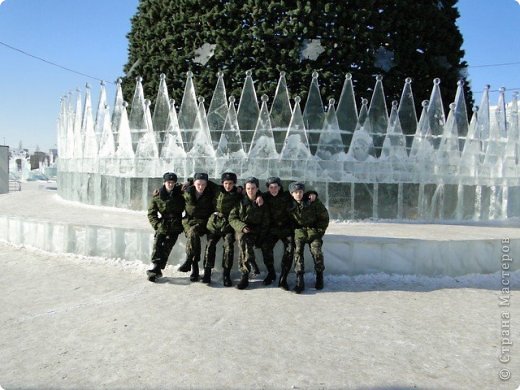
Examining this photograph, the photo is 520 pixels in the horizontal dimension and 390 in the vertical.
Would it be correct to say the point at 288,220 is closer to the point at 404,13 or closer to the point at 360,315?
the point at 360,315

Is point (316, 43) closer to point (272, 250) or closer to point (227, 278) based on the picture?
point (272, 250)

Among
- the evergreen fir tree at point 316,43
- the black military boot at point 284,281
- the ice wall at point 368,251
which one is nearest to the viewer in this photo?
the black military boot at point 284,281

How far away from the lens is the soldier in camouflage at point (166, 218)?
5473 mm

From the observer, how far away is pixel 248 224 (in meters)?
5.30

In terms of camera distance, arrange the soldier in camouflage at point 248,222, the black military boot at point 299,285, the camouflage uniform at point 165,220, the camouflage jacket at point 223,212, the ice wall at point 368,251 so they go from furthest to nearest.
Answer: the ice wall at point 368,251 → the camouflage uniform at point 165,220 → the camouflage jacket at point 223,212 → the soldier in camouflage at point 248,222 → the black military boot at point 299,285

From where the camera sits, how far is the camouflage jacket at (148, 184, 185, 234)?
5.52 metres

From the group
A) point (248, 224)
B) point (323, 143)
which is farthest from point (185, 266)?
point (323, 143)

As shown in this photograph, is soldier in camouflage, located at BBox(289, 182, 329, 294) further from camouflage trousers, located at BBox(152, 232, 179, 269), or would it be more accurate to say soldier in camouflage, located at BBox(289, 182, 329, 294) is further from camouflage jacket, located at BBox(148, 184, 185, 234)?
camouflage trousers, located at BBox(152, 232, 179, 269)

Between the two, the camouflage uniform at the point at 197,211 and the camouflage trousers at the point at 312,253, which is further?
the camouflage uniform at the point at 197,211

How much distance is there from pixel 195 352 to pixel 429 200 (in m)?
6.11

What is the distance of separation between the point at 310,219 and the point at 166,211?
1841mm

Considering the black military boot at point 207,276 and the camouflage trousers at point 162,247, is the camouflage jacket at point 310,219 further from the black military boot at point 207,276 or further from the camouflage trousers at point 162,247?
the camouflage trousers at point 162,247

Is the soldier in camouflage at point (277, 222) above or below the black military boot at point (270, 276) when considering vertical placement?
above

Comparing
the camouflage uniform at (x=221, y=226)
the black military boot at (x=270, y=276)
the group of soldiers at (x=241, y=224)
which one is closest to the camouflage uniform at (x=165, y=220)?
the group of soldiers at (x=241, y=224)
